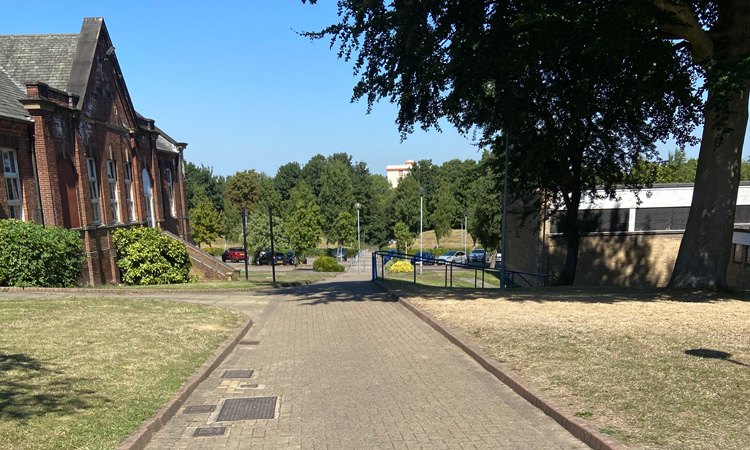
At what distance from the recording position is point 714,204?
12055 mm

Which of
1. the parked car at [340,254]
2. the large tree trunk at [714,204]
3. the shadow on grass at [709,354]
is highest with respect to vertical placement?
the large tree trunk at [714,204]

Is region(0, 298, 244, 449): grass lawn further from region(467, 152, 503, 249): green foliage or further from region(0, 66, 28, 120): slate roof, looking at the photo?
region(467, 152, 503, 249): green foliage

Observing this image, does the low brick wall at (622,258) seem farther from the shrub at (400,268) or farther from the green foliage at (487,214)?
the shrub at (400,268)

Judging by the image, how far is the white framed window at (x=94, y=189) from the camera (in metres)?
22.2

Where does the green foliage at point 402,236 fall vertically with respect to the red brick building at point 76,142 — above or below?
below

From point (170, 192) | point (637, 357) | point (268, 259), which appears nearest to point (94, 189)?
point (170, 192)

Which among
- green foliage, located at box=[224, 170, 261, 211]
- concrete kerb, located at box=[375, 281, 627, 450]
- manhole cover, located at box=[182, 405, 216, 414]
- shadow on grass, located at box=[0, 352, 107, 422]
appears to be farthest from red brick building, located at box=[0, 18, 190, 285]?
green foliage, located at box=[224, 170, 261, 211]

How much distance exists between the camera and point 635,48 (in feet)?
38.2

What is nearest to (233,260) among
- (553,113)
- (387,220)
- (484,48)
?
(387,220)

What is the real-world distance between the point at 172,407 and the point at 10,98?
17.8 m

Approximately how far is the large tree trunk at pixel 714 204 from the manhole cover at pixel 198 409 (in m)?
11.5

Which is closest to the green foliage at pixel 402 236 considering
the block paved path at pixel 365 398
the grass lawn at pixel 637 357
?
the grass lawn at pixel 637 357

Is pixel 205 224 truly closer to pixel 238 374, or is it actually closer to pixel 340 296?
pixel 340 296

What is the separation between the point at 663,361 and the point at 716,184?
7579 millimetres
